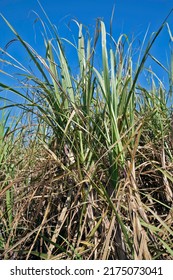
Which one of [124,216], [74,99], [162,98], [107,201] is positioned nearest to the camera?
[107,201]

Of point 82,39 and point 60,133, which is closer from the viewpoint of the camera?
point 60,133

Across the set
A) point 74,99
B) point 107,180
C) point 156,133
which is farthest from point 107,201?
point 156,133

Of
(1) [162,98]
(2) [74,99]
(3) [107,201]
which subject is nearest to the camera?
(3) [107,201]

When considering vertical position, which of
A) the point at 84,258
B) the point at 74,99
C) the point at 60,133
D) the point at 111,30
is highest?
the point at 111,30

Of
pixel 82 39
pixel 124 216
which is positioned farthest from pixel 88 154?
pixel 82 39

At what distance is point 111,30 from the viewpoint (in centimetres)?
149

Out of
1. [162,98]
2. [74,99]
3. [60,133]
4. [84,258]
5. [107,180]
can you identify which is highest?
[162,98]

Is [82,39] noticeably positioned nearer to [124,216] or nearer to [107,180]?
[107,180]

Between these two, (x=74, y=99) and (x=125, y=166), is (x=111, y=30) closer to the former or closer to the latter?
(x=74, y=99)

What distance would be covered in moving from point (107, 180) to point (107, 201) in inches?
4.1

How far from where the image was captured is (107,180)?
1.29 metres

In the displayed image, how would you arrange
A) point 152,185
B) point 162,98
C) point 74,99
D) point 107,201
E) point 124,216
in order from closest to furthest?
point 107,201 → point 124,216 → point 74,99 → point 152,185 → point 162,98

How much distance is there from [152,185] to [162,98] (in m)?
0.53

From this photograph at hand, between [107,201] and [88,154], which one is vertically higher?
[88,154]
